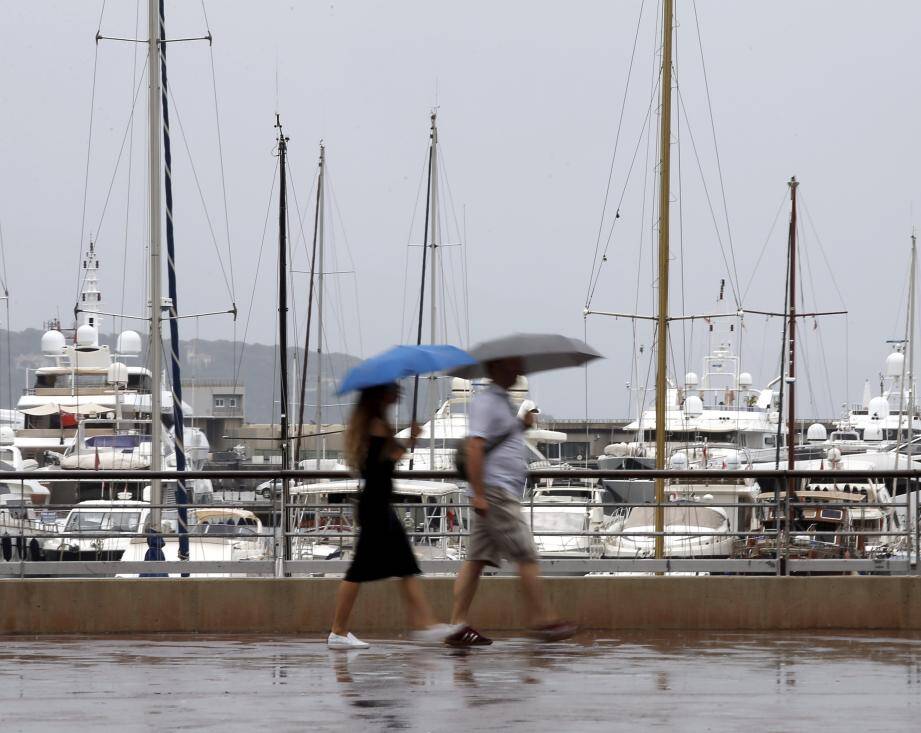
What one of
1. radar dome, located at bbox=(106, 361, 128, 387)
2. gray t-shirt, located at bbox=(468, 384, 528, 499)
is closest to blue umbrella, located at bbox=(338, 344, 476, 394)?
gray t-shirt, located at bbox=(468, 384, 528, 499)

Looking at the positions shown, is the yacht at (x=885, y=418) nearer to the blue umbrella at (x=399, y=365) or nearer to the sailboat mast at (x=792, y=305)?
the sailboat mast at (x=792, y=305)

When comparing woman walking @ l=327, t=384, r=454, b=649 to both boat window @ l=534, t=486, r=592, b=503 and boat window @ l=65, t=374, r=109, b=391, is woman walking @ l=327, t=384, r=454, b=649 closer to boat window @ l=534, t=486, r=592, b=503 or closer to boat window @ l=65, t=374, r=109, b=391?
boat window @ l=534, t=486, r=592, b=503

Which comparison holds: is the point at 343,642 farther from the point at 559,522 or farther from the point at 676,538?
the point at 559,522

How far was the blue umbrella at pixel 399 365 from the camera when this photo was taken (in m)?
9.72

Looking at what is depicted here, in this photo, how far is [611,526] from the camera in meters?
31.0

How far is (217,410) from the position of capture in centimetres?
11875

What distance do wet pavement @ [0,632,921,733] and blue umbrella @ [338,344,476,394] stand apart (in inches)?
72.8

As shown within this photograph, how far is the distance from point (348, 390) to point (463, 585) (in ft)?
5.47

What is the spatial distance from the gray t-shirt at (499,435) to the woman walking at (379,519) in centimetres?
48

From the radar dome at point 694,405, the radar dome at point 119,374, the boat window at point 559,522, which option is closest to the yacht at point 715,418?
the radar dome at point 694,405

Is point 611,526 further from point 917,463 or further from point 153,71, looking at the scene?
point 917,463

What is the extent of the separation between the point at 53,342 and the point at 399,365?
73700mm

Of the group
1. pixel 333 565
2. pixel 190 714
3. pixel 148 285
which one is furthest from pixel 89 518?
pixel 190 714

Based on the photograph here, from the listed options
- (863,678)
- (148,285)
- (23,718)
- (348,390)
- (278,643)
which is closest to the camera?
(23,718)
